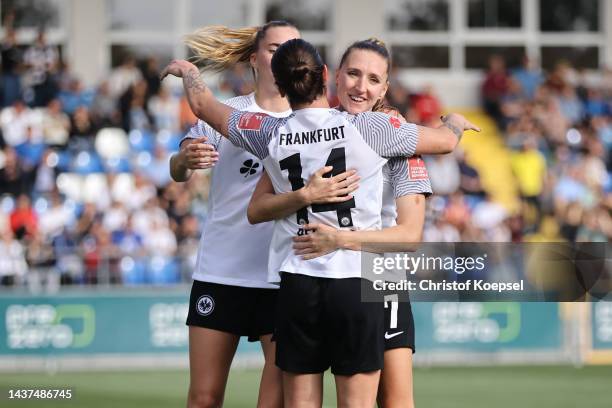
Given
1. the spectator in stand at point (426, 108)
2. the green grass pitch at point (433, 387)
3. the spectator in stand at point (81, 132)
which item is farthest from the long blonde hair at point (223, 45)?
the spectator in stand at point (426, 108)

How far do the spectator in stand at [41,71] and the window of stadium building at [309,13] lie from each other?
530 cm

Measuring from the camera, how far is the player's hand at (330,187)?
4.89 metres

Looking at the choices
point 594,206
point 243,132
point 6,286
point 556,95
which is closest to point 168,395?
point 6,286

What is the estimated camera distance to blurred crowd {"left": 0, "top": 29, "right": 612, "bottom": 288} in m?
14.5

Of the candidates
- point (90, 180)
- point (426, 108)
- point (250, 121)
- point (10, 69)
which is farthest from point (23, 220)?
point (250, 121)

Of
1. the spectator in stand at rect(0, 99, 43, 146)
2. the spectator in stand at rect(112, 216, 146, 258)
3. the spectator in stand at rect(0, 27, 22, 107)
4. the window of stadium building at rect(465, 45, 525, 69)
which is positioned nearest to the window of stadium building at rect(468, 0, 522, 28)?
the window of stadium building at rect(465, 45, 525, 69)

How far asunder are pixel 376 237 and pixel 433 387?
7.40 meters

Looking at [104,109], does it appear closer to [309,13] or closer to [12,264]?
→ [12,264]

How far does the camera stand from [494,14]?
23.8 metres

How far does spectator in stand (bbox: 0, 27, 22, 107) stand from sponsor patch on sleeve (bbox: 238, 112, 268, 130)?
13.6m

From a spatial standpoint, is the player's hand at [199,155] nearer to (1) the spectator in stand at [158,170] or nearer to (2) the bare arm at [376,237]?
(2) the bare arm at [376,237]

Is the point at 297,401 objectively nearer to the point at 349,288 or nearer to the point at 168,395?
the point at 349,288

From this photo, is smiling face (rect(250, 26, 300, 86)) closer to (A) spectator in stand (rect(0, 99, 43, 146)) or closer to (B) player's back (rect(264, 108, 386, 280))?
(B) player's back (rect(264, 108, 386, 280))

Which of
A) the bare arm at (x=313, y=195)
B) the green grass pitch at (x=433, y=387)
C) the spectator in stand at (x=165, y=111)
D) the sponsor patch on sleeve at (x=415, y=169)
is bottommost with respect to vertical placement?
the green grass pitch at (x=433, y=387)
